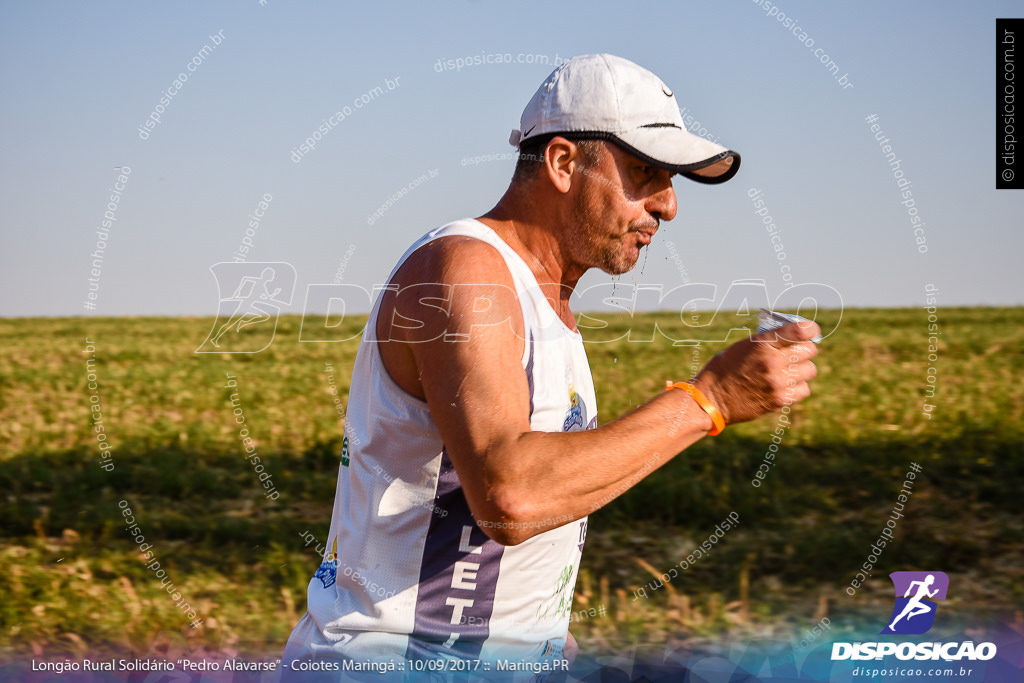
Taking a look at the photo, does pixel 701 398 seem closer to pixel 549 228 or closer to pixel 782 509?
pixel 549 228

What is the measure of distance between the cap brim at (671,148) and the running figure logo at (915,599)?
3067mm

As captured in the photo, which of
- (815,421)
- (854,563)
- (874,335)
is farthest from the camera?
(874,335)


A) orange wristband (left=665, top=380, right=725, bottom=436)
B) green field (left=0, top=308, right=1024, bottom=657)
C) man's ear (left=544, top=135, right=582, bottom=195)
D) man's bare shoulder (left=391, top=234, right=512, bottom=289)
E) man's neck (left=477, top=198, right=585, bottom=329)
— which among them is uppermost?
man's ear (left=544, top=135, right=582, bottom=195)

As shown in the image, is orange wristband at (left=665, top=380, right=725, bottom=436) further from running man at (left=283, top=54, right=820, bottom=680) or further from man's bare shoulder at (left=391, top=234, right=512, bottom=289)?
man's bare shoulder at (left=391, top=234, right=512, bottom=289)

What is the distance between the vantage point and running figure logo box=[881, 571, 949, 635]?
432cm

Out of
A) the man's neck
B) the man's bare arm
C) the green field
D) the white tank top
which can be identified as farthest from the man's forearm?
the green field

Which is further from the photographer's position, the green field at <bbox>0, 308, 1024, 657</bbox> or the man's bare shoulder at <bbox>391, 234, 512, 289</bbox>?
the green field at <bbox>0, 308, 1024, 657</bbox>

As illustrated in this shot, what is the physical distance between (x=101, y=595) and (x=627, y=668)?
374cm

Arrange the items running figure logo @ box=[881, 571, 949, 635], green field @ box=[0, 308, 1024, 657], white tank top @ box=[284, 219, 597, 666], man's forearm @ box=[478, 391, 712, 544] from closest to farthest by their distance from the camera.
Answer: man's forearm @ box=[478, 391, 712, 544] < white tank top @ box=[284, 219, 597, 666] < running figure logo @ box=[881, 571, 949, 635] < green field @ box=[0, 308, 1024, 657]

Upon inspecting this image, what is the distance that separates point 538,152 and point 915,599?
12.4 feet

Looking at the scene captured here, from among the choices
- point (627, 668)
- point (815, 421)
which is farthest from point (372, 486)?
point (815, 421)

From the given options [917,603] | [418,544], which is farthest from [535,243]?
[917,603]

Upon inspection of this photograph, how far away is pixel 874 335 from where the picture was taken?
17.3 meters

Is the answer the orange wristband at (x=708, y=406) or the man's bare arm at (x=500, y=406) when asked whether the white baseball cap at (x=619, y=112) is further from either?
the orange wristband at (x=708, y=406)
